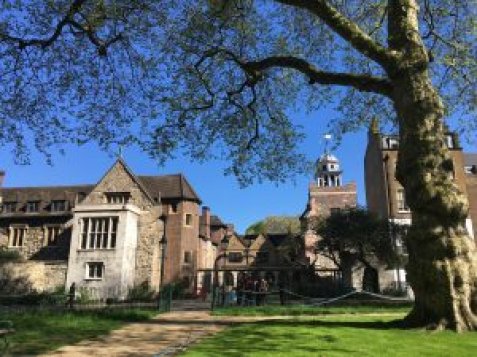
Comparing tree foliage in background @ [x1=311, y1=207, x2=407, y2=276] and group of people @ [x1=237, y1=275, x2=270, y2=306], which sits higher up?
tree foliage in background @ [x1=311, y1=207, x2=407, y2=276]

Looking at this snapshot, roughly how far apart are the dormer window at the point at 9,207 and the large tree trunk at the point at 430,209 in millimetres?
44591

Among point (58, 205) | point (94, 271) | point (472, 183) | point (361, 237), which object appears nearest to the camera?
point (361, 237)

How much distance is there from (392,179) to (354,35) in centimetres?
3590

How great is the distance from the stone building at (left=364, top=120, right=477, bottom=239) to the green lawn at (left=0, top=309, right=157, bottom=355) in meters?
34.1

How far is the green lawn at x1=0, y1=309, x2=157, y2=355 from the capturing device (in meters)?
11.4

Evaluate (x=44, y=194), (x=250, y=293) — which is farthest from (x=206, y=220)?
(x=250, y=293)

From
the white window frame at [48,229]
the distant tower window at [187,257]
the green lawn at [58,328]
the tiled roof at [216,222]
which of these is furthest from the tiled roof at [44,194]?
the green lawn at [58,328]

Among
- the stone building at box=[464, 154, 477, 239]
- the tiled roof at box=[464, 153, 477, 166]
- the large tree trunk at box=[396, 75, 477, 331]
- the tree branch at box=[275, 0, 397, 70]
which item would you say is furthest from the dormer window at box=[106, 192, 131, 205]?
the large tree trunk at box=[396, 75, 477, 331]

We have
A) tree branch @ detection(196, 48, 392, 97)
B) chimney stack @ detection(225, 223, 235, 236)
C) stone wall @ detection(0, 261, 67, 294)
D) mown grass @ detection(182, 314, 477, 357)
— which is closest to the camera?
mown grass @ detection(182, 314, 477, 357)

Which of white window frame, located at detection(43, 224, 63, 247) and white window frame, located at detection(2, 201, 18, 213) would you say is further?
white window frame, located at detection(2, 201, 18, 213)

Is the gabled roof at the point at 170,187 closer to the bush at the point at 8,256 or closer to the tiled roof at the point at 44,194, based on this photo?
the tiled roof at the point at 44,194

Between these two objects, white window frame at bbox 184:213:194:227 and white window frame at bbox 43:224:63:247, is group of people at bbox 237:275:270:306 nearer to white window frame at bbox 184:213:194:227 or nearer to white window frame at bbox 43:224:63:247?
white window frame at bbox 184:213:194:227

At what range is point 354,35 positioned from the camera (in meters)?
15.5

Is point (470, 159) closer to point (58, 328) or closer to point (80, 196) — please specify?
point (80, 196)
